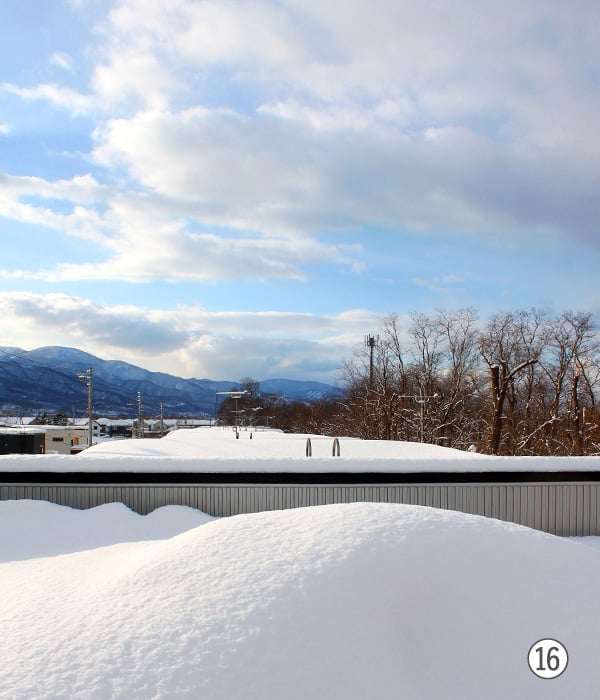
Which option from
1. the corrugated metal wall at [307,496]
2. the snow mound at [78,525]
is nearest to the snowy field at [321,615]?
the snow mound at [78,525]

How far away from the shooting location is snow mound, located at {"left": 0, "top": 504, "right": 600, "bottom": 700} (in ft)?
9.92

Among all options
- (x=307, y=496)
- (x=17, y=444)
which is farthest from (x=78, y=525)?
(x=17, y=444)

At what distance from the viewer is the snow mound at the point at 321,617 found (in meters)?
3.02

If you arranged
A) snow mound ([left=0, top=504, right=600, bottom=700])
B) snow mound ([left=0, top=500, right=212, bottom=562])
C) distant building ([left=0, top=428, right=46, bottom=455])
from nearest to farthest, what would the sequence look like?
snow mound ([left=0, top=504, right=600, bottom=700]) < snow mound ([left=0, top=500, right=212, bottom=562]) < distant building ([left=0, top=428, right=46, bottom=455])

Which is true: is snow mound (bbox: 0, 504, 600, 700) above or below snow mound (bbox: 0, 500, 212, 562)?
above

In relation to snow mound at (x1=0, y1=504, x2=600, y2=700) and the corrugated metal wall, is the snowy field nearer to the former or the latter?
snow mound at (x1=0, y1=504, x2=600, y2=700)

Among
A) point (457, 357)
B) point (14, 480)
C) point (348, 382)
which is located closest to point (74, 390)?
point (348, 382)

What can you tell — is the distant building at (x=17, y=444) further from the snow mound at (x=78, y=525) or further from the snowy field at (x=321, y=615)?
the snowy field at (x=321, y=615)

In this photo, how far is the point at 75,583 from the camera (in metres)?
4.32

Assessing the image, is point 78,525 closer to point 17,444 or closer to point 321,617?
point 321,617

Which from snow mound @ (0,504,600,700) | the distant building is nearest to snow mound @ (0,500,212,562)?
snow mound @ (0,504,600,700)

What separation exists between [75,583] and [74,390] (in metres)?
194

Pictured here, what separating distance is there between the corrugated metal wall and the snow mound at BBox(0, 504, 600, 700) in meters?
4.59

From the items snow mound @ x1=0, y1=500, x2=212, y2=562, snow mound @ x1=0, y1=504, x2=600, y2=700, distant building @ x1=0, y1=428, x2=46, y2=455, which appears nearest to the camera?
snow mound @ x1=0, y1=504, x2=600, y2=700
